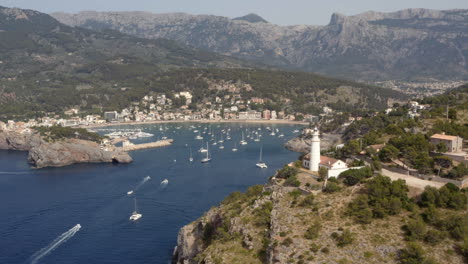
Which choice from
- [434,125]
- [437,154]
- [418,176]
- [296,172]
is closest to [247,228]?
[296,172]

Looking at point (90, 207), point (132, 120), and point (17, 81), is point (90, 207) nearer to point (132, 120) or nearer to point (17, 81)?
point (132, 120)

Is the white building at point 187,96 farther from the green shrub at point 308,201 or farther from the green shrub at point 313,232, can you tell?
the green shrub at point 313,232

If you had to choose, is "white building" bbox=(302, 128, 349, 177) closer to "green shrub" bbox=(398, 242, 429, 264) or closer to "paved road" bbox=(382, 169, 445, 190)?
"paved road" bbox=(382, 169, 445, 190)

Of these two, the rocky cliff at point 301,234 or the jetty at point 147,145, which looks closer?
the rocky cliff at point 301,234

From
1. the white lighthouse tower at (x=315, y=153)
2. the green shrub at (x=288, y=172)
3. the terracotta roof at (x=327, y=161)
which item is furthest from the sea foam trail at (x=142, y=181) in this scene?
the terracotta roof at (x=327, y=161)

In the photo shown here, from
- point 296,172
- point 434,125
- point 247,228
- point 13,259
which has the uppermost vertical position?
point 434,125
